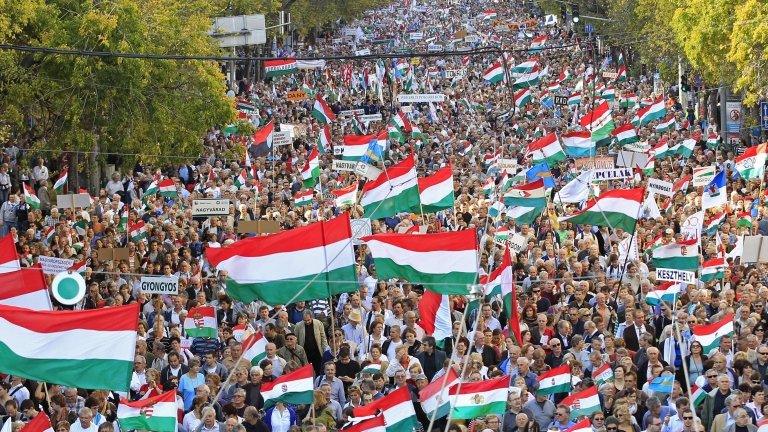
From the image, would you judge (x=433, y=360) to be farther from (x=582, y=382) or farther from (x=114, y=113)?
(x=114, y=113)

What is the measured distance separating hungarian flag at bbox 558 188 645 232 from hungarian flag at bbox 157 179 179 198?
12920mm

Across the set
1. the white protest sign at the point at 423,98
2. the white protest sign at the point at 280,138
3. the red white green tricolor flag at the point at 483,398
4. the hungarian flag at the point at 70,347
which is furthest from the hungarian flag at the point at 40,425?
the white protest sign at the point at 423,98

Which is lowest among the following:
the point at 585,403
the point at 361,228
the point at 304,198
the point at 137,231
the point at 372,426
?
the point at 304,198

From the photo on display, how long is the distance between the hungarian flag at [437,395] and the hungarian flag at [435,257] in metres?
2.42

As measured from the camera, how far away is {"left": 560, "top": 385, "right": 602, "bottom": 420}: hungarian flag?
17609mm

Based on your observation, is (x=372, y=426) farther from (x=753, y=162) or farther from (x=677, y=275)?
(x=753, y=162)

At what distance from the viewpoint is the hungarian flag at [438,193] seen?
27734 millimetres

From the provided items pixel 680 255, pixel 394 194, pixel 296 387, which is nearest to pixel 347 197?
pixel 394 194

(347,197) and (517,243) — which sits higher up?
(517,243)

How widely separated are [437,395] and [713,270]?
794 cm

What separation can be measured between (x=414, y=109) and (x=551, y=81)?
1160 centimetres

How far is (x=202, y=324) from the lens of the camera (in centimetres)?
2200

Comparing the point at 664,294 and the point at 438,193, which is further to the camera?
the point at 438,193

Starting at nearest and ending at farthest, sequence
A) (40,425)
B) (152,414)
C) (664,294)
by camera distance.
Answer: (40,425), (152,414), (664,294)
